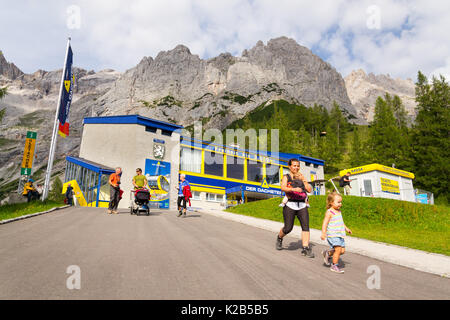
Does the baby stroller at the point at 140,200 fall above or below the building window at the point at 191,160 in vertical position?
below

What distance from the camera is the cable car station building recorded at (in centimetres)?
2667

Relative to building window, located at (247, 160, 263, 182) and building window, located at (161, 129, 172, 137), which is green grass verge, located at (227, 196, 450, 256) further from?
building window, located at (247, 160, 263, 182)

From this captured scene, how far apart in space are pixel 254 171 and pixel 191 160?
11601mm

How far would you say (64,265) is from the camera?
149 inches

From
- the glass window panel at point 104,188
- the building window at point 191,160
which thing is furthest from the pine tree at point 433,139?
the glass window panel at point 104,188

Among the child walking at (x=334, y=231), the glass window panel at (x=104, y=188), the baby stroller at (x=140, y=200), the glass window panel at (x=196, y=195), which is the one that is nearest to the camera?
the child walking at (x=334, y=231)

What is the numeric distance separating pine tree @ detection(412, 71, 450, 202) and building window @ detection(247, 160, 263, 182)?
20.3 m

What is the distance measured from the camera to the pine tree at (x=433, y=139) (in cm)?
3198

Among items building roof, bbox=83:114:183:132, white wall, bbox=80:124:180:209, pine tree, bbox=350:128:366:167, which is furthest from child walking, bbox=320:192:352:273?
pine tree, bbox=350:128:366:167

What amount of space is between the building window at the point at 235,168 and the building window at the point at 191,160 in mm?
5189

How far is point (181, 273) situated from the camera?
366cm

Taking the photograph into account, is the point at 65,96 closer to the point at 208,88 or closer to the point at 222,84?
the point at 208,88

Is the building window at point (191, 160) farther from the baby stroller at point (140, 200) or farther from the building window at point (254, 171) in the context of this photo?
the baby stroller at point (140, 200)
